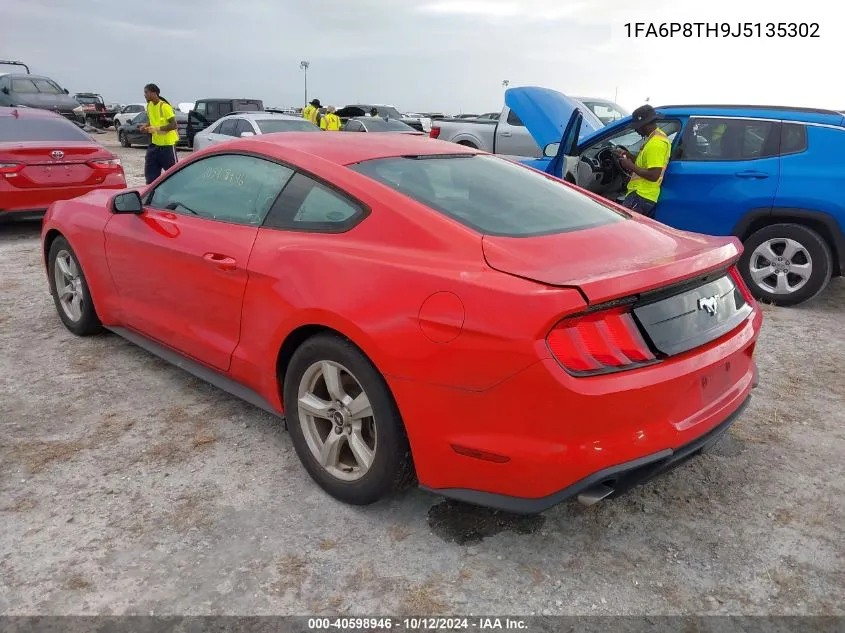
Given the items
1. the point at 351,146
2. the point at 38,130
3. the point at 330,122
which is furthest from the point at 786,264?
the point at 330,122

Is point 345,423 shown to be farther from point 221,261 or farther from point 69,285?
point 69,285

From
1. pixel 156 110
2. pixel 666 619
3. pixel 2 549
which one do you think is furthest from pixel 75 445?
pixel 156 110

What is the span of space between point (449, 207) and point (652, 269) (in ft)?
2.70

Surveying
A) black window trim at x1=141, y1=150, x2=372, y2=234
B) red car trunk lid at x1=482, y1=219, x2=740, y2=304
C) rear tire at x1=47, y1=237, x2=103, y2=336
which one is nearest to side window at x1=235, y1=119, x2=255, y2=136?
Answer: rear tire at x1=47, y1=237, x2=103, y2=336

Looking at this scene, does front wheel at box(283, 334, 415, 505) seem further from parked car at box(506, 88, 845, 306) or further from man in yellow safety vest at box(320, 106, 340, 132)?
man in yellow safety vest at box(320, 106, 340, 132)

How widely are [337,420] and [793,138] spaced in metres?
4.97

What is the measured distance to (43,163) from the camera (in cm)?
759

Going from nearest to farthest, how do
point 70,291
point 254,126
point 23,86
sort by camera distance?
point 70,291 < point 254,126 < point 23,86

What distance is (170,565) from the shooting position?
236 cm

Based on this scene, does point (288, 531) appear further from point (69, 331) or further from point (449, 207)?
point (69, 331)

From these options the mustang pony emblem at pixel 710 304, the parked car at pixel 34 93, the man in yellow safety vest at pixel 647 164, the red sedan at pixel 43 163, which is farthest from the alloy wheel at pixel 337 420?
the parked car at pixel 34 93

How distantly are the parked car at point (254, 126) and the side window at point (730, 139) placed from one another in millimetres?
6621

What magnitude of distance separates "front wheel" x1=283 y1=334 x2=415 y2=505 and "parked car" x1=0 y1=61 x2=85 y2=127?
21445 mm

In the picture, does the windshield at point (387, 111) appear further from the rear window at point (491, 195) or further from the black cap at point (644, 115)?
the rear window at point (491, 195)
